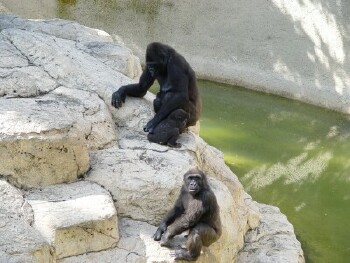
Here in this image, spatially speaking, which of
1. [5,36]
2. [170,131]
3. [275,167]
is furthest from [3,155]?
[275,167]

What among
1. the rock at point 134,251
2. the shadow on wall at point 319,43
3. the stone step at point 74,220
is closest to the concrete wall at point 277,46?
the shadow on wall at point 319,43

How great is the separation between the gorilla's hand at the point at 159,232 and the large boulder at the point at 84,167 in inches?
1.7

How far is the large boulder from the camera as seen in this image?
4449 millimetres

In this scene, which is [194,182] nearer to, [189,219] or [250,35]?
[189,219]

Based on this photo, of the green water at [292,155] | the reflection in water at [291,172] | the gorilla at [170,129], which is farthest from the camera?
the reflection in water at [291,172]

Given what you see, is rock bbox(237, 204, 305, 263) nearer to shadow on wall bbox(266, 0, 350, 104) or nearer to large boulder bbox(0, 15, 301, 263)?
large boulder bbox(0, 15, 301, 263)

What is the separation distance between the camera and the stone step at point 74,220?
436cm

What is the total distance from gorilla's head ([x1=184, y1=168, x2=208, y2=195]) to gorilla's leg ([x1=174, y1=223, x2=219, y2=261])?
0.27 metres

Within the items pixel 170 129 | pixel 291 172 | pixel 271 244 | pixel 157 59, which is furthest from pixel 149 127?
pixel 291 172

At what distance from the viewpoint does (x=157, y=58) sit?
5883 mm

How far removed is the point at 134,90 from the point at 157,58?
44 centimetres

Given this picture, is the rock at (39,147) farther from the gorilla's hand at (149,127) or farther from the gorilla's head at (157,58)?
the gorilla's head at (157,58)

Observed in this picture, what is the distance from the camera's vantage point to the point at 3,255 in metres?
3.84

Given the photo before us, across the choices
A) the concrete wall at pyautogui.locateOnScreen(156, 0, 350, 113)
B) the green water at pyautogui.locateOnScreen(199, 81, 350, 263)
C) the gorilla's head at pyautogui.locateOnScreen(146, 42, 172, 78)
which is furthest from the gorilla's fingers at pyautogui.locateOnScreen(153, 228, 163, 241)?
the concrete wall at pyautogui.locateOnScreen(156, 0, 350, 113)
